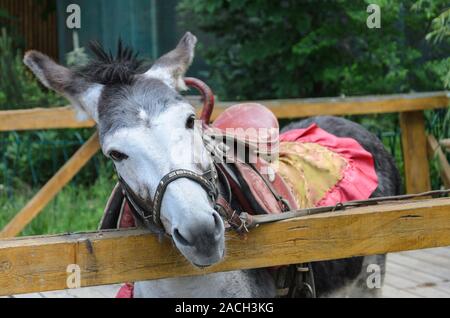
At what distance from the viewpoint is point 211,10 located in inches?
259

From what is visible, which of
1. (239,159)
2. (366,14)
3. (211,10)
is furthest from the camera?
(211,10)

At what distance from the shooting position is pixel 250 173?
2.93m

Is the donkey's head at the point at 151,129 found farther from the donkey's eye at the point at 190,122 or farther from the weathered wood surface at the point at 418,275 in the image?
the weathered wood surface at the point at 418,275

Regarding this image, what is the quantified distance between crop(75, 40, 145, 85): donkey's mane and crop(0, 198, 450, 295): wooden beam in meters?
0.54

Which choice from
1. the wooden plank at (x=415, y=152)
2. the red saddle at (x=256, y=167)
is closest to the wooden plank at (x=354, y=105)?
the wooden plank at (x=415, y=152)

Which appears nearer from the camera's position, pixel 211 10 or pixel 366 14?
pixel 366 14

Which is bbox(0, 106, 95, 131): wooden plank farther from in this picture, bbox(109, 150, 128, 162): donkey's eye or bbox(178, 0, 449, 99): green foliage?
bbox(109, 150, 128, 162): donkey's eye

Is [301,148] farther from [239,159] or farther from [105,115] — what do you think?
[105,115]

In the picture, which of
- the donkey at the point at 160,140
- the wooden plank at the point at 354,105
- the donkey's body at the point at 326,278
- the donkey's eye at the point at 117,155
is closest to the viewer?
the donkey at the point at 160,140

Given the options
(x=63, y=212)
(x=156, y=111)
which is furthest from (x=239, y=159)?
(x=63, y=212)

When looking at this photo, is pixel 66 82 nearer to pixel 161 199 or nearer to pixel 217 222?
pixel 161 199

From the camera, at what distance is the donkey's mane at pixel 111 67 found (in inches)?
97.8

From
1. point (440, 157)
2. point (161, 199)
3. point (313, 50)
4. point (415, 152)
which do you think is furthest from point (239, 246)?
point (313, 50)

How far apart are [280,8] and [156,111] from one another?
4500mm
